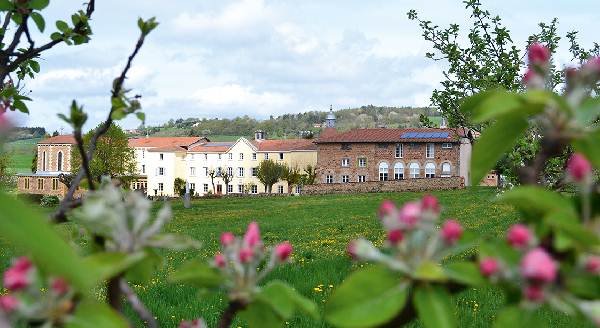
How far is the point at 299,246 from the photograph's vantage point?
14445 millimetres

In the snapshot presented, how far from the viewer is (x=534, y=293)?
0.62 meters

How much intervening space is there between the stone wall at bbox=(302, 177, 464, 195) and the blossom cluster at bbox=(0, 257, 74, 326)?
52.6 metres

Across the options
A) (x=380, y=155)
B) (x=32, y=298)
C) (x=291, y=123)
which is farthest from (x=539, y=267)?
(x=291, y=123)

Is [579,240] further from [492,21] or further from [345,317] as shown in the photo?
[492,21]

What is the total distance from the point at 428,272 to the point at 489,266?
0.21 ft

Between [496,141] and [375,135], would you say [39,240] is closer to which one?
[496,141]

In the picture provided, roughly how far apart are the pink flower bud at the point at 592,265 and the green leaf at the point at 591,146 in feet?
0.39

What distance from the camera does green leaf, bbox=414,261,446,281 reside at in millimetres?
668

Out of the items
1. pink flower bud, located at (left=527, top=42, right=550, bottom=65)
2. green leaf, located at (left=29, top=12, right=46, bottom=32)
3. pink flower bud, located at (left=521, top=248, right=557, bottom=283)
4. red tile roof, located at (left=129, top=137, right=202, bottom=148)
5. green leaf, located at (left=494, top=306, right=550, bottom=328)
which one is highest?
red tile roof, located at (left=129, top=137, right=202, bottom=148)

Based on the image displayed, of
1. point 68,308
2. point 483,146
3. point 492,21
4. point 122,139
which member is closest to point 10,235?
point 68,308

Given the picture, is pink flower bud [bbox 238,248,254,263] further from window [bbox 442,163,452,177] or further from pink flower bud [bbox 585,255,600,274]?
window [bbox 442,163,452,177]

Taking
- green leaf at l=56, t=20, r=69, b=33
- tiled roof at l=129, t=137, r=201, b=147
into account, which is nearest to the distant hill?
tiled roof at l=129, t=137, r=201, b=147

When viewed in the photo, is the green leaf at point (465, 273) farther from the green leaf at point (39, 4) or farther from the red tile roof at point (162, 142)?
the red tile roof at point (162, 142)

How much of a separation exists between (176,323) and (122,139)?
52.5 m
